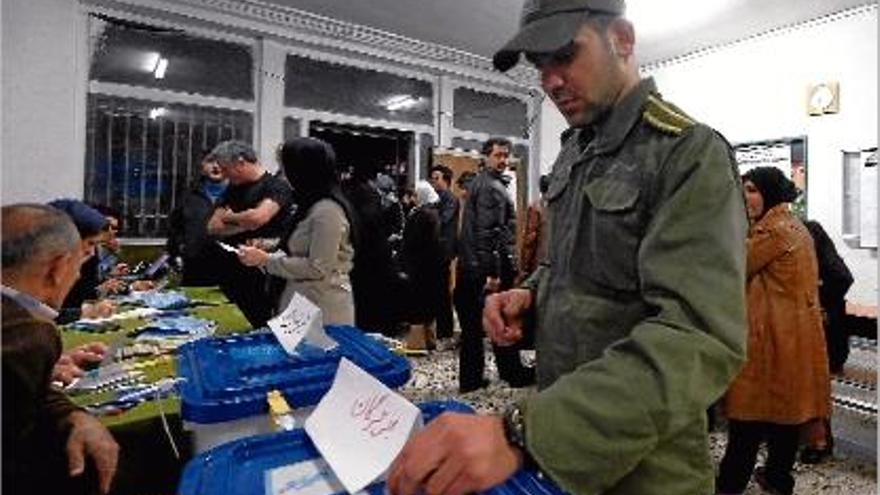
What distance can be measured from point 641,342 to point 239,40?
238 inches

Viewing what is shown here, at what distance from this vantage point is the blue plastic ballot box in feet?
3.46

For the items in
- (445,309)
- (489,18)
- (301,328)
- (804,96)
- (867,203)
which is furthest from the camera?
(489,18)

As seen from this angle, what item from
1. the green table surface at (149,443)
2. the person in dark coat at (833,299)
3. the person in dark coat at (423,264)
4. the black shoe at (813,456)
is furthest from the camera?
the person in dark coat at (423,264)

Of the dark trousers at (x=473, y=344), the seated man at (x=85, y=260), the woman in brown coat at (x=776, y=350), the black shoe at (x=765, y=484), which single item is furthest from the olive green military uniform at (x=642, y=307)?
the dark trousers at (x=473, y=344)

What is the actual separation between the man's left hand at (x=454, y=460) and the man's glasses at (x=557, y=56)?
20.1 inches

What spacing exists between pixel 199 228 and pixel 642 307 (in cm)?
308

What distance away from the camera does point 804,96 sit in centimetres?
557

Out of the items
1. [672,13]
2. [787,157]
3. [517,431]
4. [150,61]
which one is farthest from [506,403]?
[150,61]

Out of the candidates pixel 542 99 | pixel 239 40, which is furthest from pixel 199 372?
pixel 542 99

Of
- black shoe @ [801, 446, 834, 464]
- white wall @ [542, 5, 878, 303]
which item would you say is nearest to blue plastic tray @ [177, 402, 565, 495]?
black shoe @ [801, 446, 834, 464]

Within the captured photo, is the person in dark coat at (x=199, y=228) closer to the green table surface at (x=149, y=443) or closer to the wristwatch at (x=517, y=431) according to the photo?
the green table surface at (x=149, y=443)

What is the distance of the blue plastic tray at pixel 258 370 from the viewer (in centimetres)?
107

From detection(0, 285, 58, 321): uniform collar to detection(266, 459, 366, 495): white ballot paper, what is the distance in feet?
1.66

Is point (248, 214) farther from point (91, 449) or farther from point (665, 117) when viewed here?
point (665, 117)
